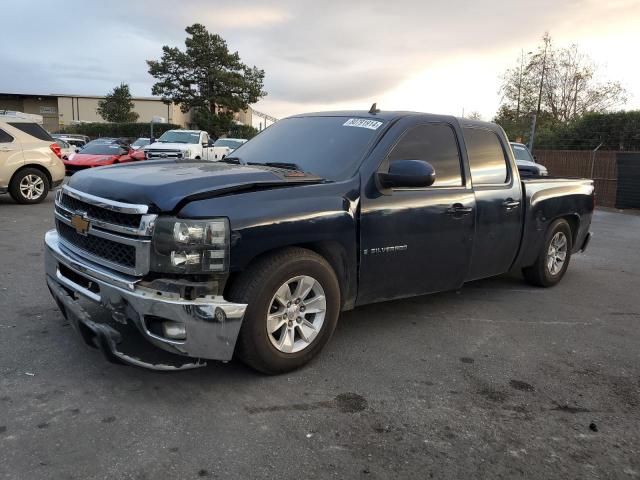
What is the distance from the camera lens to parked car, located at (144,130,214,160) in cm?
1814

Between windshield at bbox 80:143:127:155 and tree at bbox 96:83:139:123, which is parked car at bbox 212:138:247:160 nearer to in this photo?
windshield at bbox 80:143:127:155

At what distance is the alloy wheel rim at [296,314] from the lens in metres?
3.54

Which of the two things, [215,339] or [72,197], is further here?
[72,197]

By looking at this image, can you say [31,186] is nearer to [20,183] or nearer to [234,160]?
[20,183]

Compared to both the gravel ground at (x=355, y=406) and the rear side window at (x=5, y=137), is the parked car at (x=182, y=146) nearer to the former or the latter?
the rear side window at (x=5, y=137)

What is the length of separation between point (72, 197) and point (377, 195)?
2159mm

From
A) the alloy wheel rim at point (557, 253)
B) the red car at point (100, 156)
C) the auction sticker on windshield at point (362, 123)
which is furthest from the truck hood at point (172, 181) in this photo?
the red car at point (100, 156)

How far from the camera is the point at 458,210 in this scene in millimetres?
4641

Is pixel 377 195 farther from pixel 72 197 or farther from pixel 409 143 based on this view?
pixel 72 197

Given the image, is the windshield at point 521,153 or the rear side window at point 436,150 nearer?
the rear side window at point 436,150

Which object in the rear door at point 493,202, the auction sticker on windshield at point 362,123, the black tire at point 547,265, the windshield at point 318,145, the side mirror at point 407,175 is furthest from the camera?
the black tire at point 547,265

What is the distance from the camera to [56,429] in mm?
2920

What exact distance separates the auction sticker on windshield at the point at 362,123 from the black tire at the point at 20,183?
9078mm

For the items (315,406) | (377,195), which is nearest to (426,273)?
(377,195)
